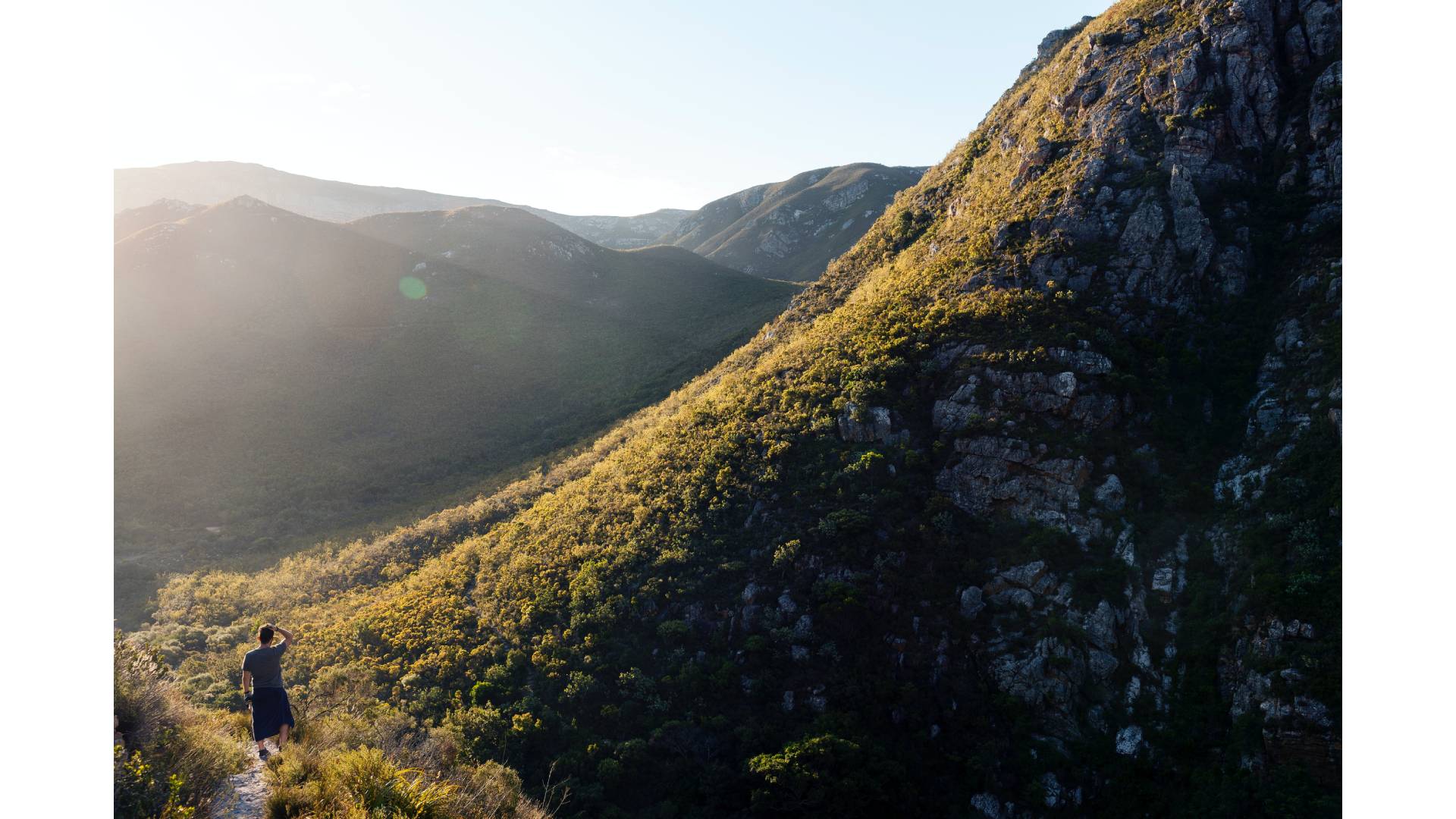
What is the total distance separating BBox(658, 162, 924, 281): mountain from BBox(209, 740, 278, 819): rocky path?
10624cm

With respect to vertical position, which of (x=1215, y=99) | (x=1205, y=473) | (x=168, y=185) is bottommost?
(x=1205, y=473)

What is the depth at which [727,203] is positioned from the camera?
575 feet

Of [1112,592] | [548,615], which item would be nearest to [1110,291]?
[1112,592]

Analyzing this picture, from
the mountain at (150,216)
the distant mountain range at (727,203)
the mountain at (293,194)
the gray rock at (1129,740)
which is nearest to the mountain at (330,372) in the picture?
the mountain at (150,216)

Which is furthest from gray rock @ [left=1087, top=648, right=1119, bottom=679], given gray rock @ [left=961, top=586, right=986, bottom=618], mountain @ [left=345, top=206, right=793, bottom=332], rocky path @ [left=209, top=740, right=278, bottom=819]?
mountain @ [left=345, top=206, right=793, bottom=332]

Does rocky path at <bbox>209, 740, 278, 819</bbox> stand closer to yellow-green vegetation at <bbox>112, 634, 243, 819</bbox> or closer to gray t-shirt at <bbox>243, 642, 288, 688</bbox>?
yellow-green vegetation at <bbox>112, 634, 243, 819</bbox>

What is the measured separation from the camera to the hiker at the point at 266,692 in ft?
30.4

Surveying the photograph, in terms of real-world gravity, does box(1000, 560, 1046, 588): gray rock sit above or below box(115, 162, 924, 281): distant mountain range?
below

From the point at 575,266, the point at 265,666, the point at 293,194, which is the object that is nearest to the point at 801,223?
the point at 575,266

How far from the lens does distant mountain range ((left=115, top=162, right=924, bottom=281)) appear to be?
129 metres

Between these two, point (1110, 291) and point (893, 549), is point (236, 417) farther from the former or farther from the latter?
point (1110, 291)

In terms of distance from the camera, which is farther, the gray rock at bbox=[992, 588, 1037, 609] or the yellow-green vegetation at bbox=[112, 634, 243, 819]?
the gray rock at bbox=[992, 588, 1037, 609]

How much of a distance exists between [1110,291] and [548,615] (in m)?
21.2

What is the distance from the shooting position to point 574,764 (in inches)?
574
